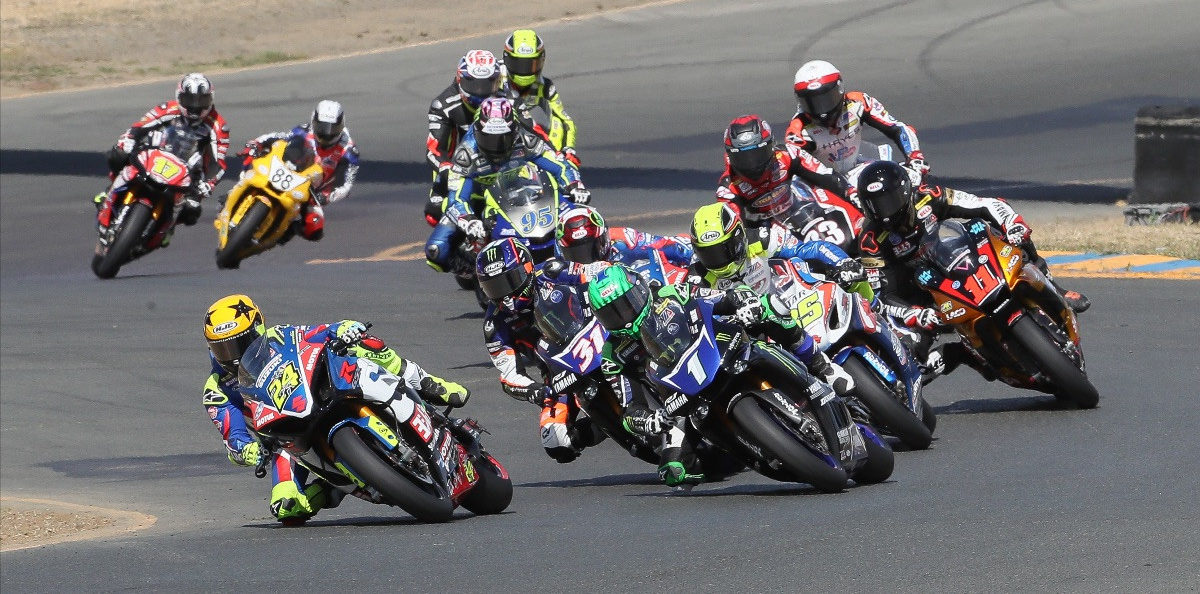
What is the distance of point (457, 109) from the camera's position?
16516mm

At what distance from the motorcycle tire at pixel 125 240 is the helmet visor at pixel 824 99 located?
7842 millimetres

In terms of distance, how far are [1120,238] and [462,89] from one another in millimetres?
6278

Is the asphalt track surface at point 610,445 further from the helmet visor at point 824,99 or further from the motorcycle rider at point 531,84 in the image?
the helmet visor at point 824,99

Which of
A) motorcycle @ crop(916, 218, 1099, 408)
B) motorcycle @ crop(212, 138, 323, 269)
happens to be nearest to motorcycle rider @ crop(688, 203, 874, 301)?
motorcycle @ crop(916, 218, 1099, 408)

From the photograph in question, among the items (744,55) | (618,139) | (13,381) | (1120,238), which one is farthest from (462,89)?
(744,55)

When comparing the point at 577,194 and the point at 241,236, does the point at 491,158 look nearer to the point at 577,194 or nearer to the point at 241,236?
the point at 577,194

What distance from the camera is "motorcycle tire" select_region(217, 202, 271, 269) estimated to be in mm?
19047

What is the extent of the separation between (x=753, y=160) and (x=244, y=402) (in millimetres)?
4722

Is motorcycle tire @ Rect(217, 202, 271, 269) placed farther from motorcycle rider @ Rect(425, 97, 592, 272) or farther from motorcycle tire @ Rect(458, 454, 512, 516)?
motorcycle tire @ Rect(458, 454, 512, 516)

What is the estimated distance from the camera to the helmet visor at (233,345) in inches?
367

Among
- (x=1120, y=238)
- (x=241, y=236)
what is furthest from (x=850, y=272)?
(x=241, y=236)

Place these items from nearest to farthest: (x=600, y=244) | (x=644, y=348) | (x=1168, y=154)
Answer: (x=644, y=348) → (x=600, y=244) → (x=1168, y=154)

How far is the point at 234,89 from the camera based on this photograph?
30.6 meters

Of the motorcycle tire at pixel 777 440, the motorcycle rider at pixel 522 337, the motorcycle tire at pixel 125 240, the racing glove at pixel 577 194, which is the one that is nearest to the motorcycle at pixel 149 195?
the motorcycle tire at pixel 125 240
